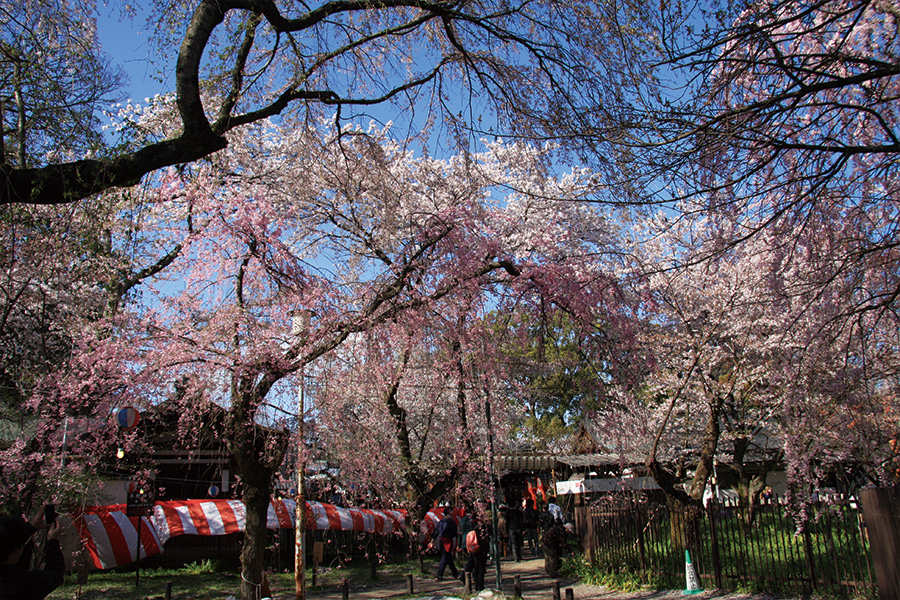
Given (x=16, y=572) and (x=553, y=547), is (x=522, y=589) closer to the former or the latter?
(x=553, y=547)

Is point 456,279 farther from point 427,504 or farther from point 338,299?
point 427,504

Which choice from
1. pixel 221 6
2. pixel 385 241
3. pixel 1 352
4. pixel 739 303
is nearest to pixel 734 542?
pixel 739 303

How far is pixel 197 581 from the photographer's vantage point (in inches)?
595

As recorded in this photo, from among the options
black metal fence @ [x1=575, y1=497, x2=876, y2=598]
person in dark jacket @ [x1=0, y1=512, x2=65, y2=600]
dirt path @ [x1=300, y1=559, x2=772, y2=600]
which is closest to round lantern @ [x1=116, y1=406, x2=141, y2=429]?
dirt path @ [x1=300, y1=559, x2=772, y2=600]

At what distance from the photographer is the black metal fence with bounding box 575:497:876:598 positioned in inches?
367

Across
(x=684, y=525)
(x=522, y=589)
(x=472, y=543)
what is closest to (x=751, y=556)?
(x=684, y=525)

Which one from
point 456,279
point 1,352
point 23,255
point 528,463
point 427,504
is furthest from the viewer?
point 528,463

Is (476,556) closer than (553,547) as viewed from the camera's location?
→ Yes

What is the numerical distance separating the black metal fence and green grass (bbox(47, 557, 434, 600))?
5840 mm

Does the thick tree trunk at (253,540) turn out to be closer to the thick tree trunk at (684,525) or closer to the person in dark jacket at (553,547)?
the person in dark jacket at (553,547)

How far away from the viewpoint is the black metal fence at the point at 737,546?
9328mm

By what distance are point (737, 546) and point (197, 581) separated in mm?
12189

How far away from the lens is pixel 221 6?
582 cm

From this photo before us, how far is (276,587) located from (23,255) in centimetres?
1028
